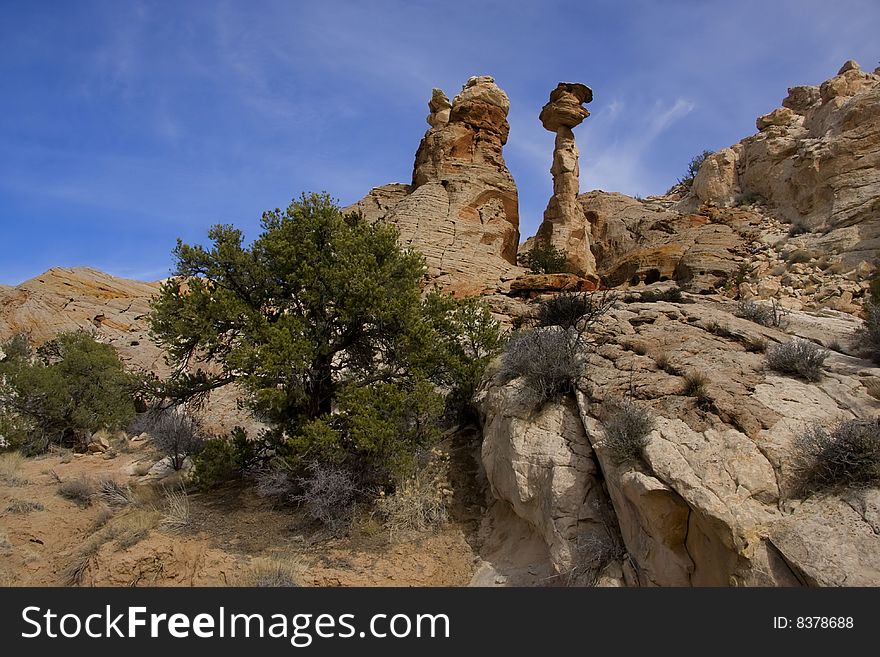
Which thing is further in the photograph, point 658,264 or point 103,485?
point 658,264

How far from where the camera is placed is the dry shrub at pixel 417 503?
25.9 ft

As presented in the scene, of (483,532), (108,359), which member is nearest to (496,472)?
(483,532)

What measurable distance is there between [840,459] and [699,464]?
1.16 m

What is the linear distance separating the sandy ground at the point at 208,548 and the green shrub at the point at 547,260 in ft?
57.2

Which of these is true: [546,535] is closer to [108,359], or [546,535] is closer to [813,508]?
[813,508]

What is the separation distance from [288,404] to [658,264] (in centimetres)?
1577

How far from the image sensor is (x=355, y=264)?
9.21 m

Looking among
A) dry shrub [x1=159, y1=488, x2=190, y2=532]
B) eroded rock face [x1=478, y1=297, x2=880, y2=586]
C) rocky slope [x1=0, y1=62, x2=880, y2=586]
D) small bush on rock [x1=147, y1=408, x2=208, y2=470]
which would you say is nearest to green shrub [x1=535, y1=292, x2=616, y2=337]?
rocky slope [x1=0, y1=62, x2=880, y2=586]

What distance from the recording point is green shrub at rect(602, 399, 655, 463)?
571cm

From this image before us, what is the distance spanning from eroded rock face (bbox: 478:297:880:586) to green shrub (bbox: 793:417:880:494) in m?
0.12

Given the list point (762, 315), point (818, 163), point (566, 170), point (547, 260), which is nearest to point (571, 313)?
point (762, 315)

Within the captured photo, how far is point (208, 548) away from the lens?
7.39m

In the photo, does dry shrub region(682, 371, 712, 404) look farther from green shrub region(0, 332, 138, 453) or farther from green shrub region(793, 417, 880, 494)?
green shrub region(0, 332, 138, 453)

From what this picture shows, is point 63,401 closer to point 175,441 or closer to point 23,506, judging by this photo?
point 175,441
